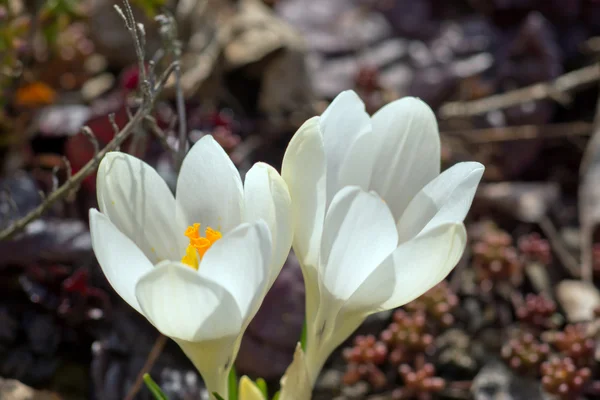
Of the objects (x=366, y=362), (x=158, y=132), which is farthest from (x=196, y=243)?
(x=366, y=362)

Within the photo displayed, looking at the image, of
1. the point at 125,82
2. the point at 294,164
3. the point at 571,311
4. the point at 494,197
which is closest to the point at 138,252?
the point at 294,164

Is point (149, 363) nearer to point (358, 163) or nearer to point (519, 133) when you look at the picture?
point (358, 163)

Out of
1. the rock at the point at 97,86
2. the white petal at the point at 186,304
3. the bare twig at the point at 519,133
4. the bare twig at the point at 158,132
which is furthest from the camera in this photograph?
the rock at the point at 97,86

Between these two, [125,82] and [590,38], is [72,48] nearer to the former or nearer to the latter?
[125,82]

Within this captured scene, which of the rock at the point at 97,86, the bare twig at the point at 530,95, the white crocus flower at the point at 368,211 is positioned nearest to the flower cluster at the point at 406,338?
the white crocus flower at the point at 368,211

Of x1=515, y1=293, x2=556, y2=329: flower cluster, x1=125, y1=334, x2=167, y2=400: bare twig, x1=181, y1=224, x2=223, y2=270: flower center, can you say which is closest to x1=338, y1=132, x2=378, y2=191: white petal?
x1=181, y1=224, x2=223, y2=270: flower center

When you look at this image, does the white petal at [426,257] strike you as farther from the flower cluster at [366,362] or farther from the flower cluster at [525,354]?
the flower cluster at [525,354]

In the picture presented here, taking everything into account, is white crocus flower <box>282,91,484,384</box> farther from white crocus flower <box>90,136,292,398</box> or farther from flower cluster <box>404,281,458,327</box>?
flower cluster <box>404,281,458,327</box>

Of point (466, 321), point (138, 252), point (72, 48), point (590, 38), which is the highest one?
point (138, 252)
